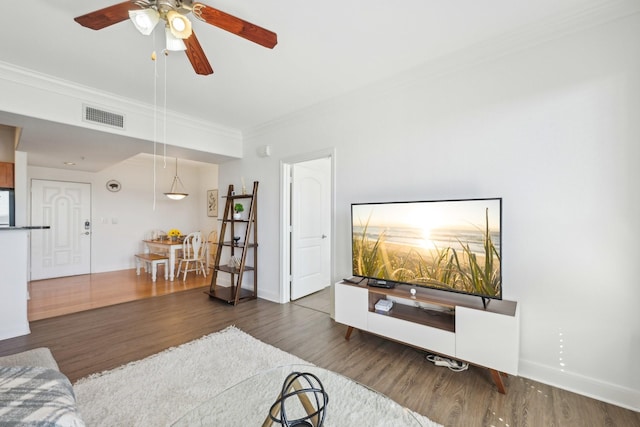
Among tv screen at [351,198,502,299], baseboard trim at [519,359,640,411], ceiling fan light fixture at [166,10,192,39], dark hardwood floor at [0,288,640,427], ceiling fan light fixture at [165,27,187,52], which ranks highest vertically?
ceiling fan light fixture at [165,27,187,52]

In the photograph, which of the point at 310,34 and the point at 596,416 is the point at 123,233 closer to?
the point at 310,34

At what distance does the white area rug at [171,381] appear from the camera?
5.66ft

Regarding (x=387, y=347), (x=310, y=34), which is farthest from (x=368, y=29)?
(x=387, y=347)

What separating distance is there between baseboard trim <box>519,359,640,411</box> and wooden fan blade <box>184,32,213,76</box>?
10.7 ft

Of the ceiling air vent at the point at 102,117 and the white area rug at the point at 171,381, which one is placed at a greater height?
the ceiling air vent at the point at 102,117

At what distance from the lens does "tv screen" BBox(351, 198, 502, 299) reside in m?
2.09

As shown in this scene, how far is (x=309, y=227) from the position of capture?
428cm

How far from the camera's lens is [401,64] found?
2.56 m

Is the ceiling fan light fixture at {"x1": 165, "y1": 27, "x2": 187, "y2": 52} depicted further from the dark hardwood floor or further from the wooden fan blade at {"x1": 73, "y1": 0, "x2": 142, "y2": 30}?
the dark hardwood floor

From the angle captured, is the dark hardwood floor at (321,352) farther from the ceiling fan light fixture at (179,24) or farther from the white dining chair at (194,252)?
the ceiling fan light fixture at (179,24)

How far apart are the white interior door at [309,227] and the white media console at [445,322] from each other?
1.42 metres

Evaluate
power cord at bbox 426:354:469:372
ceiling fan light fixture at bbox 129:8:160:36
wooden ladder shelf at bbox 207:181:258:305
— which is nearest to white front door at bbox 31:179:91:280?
wooden ladder shelf at bbox 207:181:258:305

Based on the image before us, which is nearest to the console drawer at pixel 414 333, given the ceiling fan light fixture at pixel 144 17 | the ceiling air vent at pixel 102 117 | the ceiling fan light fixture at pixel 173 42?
the ceiling fan light fixture at pixel 173 42

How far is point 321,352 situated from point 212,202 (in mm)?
5702
